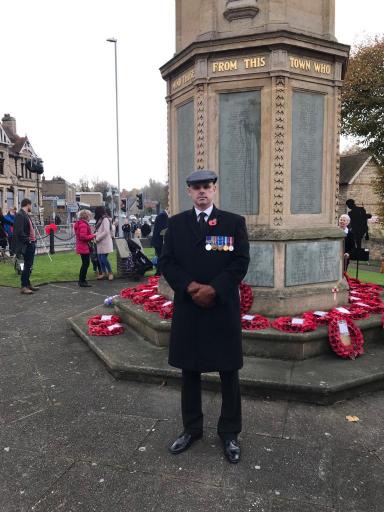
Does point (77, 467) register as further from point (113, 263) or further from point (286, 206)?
point (113, 263)

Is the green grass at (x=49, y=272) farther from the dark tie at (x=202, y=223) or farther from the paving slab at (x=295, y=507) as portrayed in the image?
the paving slab at (x=295, y=507)

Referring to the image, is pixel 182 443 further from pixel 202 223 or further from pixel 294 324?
pixel 294 324

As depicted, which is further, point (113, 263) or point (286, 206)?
point (113, 263)

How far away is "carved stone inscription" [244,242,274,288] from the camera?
222 inches

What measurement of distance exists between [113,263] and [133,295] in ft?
29.1

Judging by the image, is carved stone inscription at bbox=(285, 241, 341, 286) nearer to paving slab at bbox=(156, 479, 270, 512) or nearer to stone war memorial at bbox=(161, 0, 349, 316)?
stone war memorial at bbox=(161, 0, 349, 316)

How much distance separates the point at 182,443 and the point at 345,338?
2.50 meters

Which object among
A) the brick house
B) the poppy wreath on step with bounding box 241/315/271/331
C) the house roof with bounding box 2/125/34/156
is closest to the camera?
the poppy wreath on step with bounding box 241/315/271/331

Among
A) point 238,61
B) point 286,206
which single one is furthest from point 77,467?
point 238,61

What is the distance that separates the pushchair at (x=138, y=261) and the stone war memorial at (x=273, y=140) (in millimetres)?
5524

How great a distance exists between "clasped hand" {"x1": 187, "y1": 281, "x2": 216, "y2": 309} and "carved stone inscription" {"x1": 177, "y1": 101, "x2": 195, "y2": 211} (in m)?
3.36

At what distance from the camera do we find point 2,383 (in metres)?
4.75

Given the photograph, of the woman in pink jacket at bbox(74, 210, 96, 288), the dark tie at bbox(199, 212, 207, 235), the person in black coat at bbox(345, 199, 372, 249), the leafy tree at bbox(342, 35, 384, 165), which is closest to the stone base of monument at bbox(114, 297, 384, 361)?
the dark tie at bbox(199, 212, 207, 235)

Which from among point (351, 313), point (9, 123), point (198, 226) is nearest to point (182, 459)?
point (198, 226)
